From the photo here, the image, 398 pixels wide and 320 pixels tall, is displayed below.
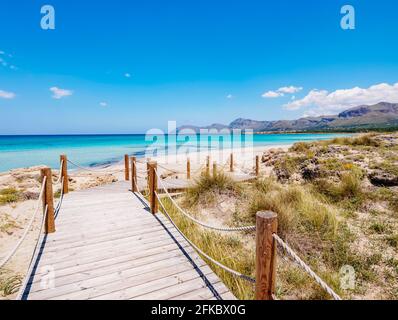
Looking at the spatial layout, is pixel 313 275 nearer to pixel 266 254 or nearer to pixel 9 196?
pixel 266 254

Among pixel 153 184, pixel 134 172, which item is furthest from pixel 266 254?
pixel 134 172

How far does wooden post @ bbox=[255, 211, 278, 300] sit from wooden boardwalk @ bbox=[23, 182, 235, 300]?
→ 64 cm

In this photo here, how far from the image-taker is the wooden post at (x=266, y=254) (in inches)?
89.5

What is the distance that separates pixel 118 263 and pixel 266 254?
2.44 m

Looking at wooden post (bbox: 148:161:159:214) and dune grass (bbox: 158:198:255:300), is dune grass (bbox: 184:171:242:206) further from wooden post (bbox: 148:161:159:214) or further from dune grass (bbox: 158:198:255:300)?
wooden post (bbox: 148:161:159:214)

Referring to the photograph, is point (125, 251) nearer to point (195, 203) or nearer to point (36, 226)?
point (195, 203)

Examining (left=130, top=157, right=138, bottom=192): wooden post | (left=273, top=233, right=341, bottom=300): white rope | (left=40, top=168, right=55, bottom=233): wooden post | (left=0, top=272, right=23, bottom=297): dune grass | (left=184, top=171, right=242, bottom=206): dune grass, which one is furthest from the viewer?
(left=130, top=157, right=138, bottom=192): wooden post

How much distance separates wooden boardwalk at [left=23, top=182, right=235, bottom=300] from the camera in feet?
9.74

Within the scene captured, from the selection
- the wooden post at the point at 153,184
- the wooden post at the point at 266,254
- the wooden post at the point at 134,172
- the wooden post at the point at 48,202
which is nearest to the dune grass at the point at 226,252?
the wooden post at the point at 153,184

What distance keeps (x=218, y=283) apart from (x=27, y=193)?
9.09m

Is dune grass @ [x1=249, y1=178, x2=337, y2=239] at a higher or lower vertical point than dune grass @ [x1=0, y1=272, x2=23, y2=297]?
higher

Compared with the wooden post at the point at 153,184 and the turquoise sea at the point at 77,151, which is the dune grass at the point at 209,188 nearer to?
the wooden post at the point at 153,184

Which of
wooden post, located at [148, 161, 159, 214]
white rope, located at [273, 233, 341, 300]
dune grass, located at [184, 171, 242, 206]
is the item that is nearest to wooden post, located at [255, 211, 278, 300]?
white rope, located at [273, 233, 341, 300]

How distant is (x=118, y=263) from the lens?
364 cm
